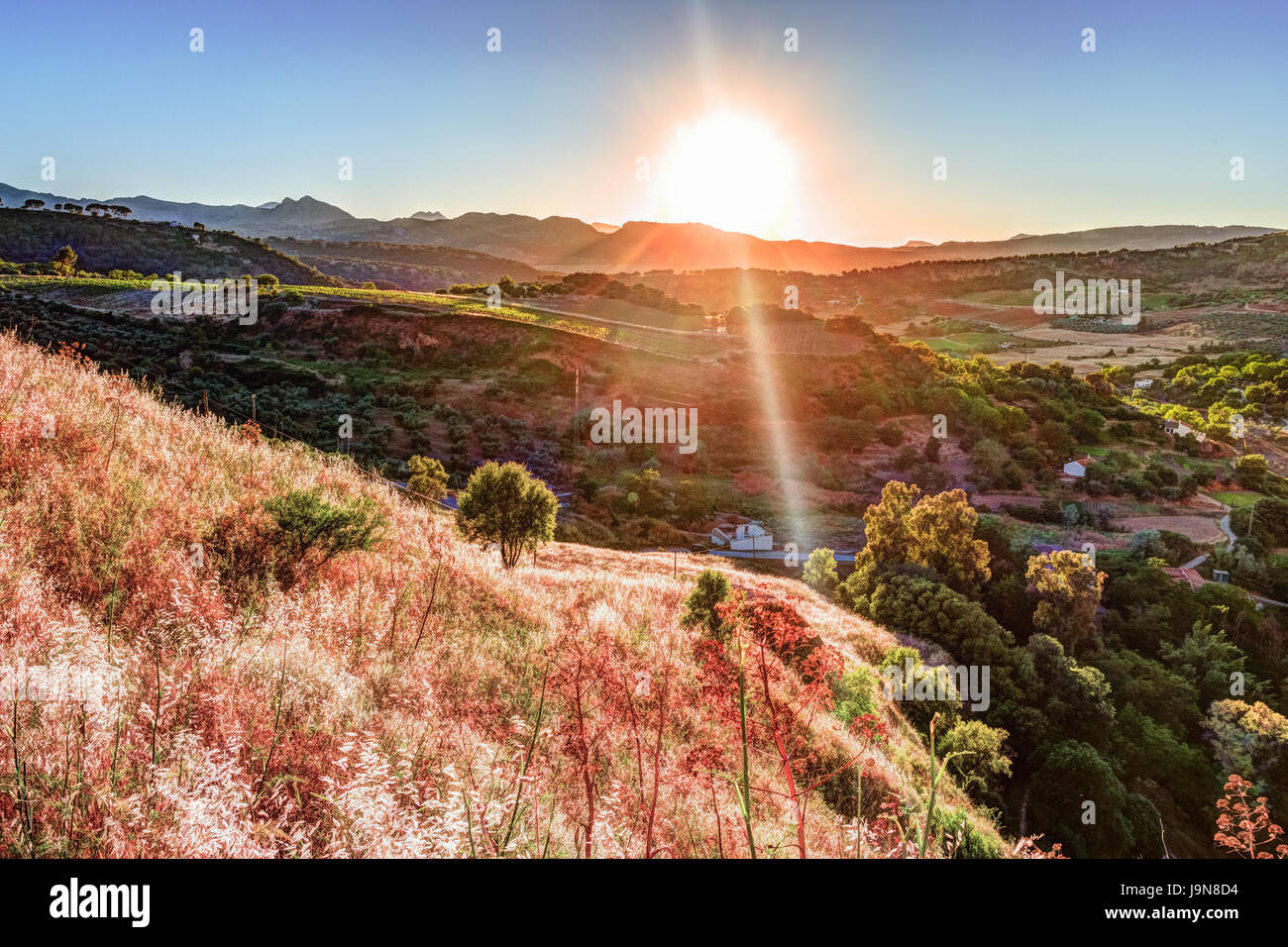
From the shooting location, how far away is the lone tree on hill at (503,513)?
11.6 meters

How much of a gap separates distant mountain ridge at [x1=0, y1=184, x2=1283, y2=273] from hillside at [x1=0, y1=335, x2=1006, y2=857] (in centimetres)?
13081

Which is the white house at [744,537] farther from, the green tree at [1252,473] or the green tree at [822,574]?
the green tree at [1252,473]

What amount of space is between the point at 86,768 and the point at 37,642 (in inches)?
42.5

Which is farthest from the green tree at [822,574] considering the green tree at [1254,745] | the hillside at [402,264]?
the hillside at [402,264]

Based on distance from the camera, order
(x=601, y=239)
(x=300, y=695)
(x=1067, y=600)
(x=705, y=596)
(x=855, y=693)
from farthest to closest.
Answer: (x=601, y=239)
(x=1067, y=600)
(x=705, y=596)
(x=855, y=693)
(x=300, y=695)

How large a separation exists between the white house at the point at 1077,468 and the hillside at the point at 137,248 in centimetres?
6850

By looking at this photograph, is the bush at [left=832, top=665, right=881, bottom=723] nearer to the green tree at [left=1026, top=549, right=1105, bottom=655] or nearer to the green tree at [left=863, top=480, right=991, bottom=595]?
the green tree at [left=863, top=480, right=991, bottom=595]

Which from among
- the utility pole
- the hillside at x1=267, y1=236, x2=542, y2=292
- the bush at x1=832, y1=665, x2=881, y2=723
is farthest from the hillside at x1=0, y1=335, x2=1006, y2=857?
the hillside at x1=267, y1=236, x2=542, y2=292

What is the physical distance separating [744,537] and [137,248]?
77.4m

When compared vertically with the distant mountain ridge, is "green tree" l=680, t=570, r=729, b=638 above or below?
below

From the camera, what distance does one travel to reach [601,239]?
149m

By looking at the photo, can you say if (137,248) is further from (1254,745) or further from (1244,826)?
(1254,745)

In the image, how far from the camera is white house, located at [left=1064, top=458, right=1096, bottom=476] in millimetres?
29109

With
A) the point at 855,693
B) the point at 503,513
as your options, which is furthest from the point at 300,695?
the point at 503,513
